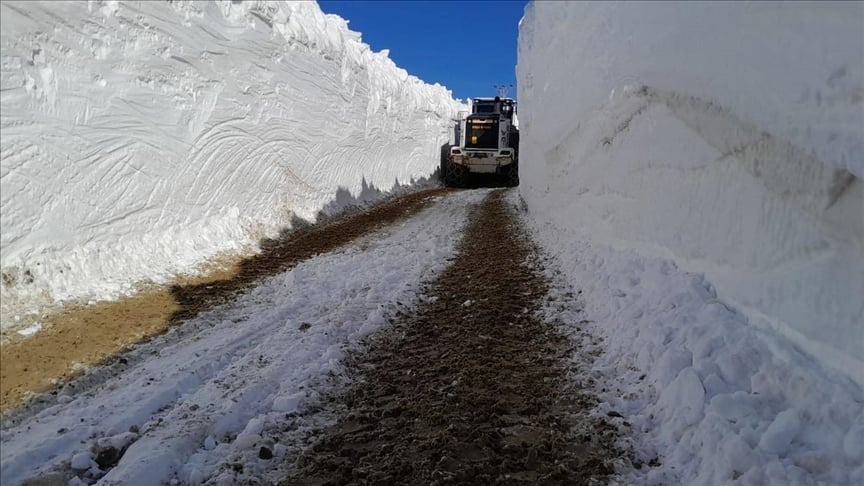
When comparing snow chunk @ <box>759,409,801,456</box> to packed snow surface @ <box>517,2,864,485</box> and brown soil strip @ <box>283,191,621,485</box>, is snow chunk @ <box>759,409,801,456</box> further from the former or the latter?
brown soil strip @ <box>283,191,621,485</box>

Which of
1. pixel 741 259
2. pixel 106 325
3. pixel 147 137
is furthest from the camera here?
pixel 147 137

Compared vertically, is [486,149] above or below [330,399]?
above

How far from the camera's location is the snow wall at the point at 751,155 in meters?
2.65

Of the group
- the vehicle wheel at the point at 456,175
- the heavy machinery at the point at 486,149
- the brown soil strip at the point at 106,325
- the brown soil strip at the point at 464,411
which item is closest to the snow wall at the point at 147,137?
the brown soil strip at the point at 106,325

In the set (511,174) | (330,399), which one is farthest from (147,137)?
(511,174)

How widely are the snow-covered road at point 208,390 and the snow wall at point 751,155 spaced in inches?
115

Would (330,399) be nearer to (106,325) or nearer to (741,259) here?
(106,325)

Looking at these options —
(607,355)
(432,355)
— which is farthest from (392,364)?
(607,355)

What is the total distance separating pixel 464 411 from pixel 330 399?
89 centimetres

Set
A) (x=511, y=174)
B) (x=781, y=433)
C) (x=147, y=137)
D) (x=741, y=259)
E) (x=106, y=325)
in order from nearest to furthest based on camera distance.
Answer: (x=781, y=433) → (x=741, y=259) → (x=106, y=325) → (x=147, y=137) → (x=511, y=174)

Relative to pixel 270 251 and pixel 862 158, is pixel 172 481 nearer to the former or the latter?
pixel 862 158

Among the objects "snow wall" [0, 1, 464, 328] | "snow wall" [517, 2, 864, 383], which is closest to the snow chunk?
"snow wall" [517, 2, 864, 383]

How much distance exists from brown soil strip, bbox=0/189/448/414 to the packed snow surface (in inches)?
152

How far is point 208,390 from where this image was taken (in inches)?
135
